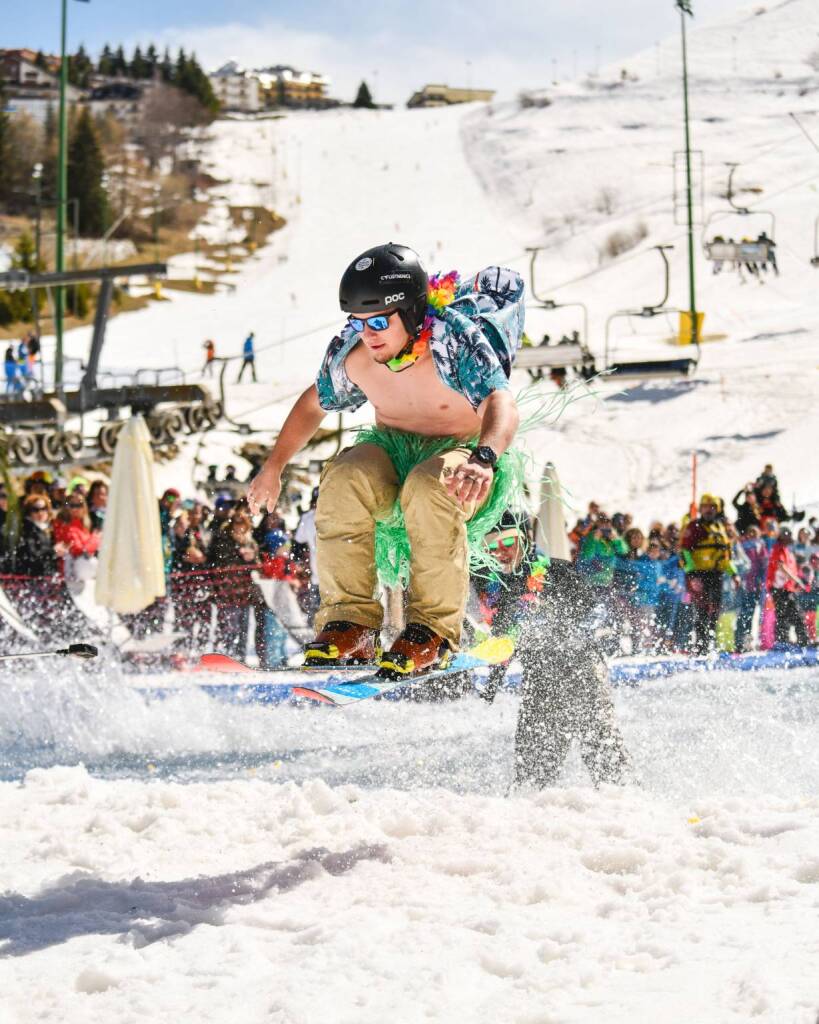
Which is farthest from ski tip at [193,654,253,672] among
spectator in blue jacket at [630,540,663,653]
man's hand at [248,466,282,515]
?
spectator in blue jacket at [630,540,663,653]

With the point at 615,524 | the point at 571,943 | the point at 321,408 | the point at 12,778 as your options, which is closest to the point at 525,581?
the point at 321,408

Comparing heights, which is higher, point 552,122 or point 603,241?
point 552,122

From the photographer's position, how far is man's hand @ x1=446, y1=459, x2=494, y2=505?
13.3 ft

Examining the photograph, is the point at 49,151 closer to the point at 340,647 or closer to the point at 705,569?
the point at 705,569

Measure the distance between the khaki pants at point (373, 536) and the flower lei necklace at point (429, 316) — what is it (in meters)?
0.33

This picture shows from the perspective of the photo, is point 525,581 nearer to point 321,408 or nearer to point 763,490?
point 321,408

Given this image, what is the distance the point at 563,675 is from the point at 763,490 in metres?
7.22

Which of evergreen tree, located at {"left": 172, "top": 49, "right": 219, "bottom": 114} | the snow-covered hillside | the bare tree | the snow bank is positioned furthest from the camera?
evergreen tree, located at {"left": 172, "top": 49, "right": 219, "bottom": 114}

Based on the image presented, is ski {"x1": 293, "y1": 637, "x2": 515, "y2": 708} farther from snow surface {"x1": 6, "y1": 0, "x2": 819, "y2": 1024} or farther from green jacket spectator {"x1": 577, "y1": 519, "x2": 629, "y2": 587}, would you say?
green jacket spectator {"x1": 577, "y1": 519, "x2": 629, "y2": 587}

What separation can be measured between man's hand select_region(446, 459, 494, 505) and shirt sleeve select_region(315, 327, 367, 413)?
0.90 meters

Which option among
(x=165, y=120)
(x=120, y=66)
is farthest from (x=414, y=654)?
(x=120, y=66)

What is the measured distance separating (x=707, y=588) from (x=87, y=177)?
60755mm

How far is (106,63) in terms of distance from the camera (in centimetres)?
10700

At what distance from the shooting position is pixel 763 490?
1225 centimetres
